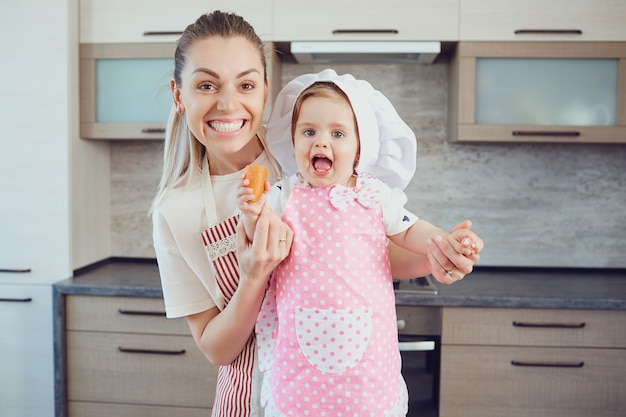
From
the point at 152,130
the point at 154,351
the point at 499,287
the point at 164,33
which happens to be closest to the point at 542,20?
the point at 499,287

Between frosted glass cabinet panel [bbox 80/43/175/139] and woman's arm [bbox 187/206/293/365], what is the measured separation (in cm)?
150

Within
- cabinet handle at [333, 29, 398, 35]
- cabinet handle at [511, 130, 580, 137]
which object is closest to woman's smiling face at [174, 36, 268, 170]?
cabinet handle at [333, 29, 398, 35]

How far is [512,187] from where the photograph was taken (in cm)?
265

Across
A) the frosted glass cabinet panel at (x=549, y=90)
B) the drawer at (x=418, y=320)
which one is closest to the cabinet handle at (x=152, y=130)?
the drawer at (x=418, y=320)

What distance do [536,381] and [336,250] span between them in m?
1.48

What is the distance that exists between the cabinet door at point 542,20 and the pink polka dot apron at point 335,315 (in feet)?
5.14

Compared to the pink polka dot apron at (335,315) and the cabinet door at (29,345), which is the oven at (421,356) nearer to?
the pink polka dot apron at (335,315)

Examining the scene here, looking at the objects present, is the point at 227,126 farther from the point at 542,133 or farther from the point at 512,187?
the point at 512,187

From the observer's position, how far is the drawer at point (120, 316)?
2189mm

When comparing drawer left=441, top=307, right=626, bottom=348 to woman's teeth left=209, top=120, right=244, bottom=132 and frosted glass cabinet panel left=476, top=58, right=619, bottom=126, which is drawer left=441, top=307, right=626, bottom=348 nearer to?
frosted glass cabinet panel left=476, top=58, right=619, bottom=126

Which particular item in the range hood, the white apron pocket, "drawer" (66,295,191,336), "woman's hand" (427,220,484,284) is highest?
the range hood

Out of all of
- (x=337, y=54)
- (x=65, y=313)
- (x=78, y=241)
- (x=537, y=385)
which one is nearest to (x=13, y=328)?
(x=65, y=313)

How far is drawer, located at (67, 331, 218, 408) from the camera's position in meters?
2.19

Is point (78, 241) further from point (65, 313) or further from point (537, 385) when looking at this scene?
point (537, 385)
